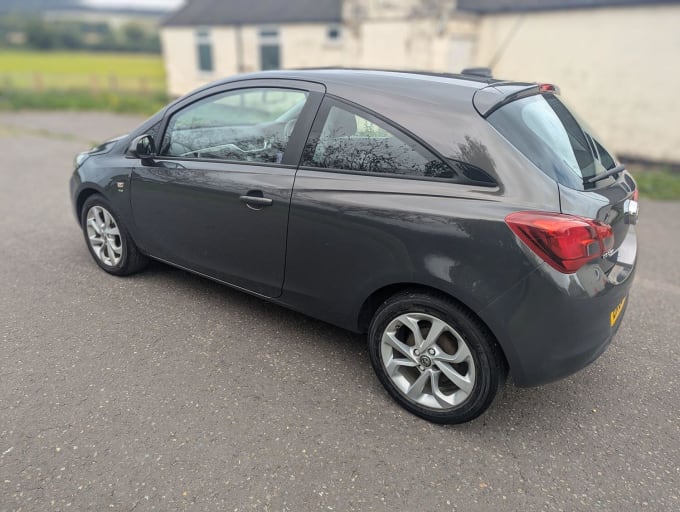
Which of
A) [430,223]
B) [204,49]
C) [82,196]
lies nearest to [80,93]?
[204,49]

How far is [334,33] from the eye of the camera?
1548 centimetres

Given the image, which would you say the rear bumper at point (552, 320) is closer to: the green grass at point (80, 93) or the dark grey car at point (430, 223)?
the dark grey car at point (430, 223)

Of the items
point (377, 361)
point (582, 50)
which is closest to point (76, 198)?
point (377, 361)

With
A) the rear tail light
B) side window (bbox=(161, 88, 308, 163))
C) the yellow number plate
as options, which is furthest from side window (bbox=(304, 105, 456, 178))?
the yellow number plate

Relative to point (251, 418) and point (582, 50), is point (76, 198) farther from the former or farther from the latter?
point (582, 50)

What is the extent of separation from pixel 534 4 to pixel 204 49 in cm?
1173

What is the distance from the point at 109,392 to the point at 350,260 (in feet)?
4.82

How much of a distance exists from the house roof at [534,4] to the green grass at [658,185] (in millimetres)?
3297

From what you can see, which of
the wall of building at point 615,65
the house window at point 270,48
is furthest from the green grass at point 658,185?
the house window at point 270,48

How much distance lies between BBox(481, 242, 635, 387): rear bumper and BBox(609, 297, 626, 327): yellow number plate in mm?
18

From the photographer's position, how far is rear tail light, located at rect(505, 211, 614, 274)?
2.21 meters

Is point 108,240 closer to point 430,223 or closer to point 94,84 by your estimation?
point 430,223

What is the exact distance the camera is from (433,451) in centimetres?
249

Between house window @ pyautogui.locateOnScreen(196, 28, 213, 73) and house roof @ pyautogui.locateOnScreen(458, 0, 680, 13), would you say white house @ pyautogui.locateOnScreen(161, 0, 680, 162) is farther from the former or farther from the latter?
house window @ pyautogui.locateOnScreen(196, 28, 213, 73)
